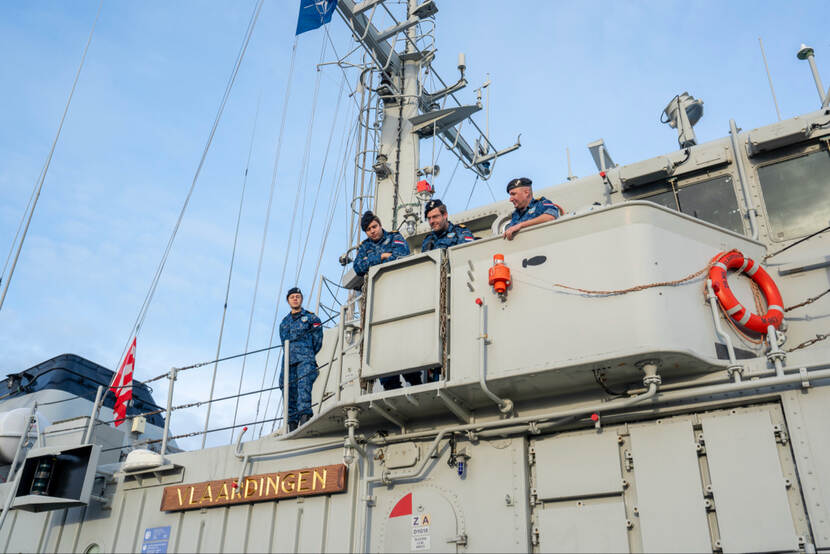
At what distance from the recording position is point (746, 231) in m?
7.39

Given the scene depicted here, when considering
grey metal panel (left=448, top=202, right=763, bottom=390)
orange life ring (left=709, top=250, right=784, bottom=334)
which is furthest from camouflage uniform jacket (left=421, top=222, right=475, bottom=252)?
orange life ring (left=709, top=250, right=784, bottom=334)

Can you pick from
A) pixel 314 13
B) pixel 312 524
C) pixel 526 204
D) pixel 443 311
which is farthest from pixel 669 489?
pixel 314 13

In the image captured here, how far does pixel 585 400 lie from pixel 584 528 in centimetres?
115

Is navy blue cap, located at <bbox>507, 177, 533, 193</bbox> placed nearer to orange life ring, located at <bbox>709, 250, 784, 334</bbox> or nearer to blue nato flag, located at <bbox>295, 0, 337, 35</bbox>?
orange life ring, located at <bbox>709, 250, 784, 334</bbox>

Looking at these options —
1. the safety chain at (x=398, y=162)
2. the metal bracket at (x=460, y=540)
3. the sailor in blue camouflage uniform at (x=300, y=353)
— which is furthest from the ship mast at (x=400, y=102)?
the metal bracket at (x=460, y=540)

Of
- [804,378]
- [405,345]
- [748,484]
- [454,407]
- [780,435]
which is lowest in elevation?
[748,484]

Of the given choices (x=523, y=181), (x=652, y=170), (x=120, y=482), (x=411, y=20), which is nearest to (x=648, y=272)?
(x=523, y=181)

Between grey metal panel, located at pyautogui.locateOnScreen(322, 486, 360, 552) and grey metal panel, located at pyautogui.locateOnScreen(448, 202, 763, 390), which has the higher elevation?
grey metal panel, located at pyautogui.locateOnScreen(448, 202, 763, 390)

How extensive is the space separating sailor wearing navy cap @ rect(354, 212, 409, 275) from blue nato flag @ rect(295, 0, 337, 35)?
19.7ft

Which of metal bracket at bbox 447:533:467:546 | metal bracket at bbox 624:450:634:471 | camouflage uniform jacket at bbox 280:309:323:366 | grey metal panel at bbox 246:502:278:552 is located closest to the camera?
metal bracket at bbox 624:450:634:471

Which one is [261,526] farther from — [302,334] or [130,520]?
[302,334]

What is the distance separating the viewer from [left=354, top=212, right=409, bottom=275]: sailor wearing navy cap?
8.12 meters

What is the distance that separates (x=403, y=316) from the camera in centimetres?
723

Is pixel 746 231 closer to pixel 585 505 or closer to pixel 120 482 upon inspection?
pixel 585 505
